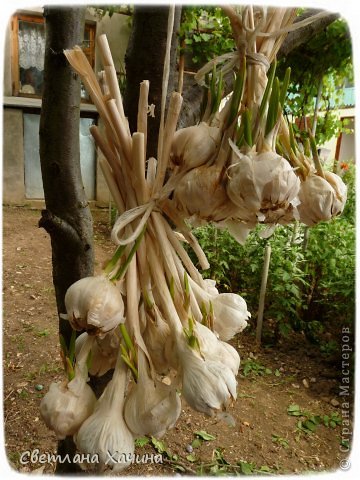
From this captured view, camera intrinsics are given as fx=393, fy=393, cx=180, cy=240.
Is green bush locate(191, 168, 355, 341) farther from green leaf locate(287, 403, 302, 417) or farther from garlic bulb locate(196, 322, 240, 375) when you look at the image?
garlic bulb locate(196, 322, 240, 375)

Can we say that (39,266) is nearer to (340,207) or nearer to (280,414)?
(280,414)

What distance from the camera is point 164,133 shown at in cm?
45

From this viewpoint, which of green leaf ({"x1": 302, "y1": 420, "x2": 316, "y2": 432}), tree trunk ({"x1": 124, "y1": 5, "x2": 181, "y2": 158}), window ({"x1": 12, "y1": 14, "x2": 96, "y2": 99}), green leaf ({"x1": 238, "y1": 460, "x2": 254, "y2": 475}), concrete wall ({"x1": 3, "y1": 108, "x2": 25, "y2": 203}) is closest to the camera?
tree trunk ({"x1": 124, "y1": 5, "x2": 181, "y2": 158})

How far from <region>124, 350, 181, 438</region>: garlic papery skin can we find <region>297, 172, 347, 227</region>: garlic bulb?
0.81 feet

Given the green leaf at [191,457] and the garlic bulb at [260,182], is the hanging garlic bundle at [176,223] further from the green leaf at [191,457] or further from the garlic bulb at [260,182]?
the green leaf at [191,457]

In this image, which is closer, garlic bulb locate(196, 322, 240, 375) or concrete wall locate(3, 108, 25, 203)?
garlic bulb locate(196, 322, 240, 375)

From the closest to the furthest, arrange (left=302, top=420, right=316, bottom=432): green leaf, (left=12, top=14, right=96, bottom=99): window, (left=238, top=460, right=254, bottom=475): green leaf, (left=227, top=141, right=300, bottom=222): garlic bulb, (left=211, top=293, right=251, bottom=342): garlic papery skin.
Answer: (left=227, top=141, right=300, bottom=222): garlic bulb < (left=211, top=293, right=251, bottom=342): garlic papery skin < (left=238, top=460, right=254, bottom=475): green leaf < (left=302, top=420, right=316, bottom=432): green leaf < (left=12, top=14, right=96, bottom=99): window

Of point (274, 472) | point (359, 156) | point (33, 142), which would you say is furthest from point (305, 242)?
point (33, 142)

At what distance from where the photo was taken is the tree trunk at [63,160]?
2.19 feet

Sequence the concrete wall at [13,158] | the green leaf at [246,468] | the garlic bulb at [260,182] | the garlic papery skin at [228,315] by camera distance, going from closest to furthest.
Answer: the garlic bulb at [260,182]
the garlic papery skin at [228,315]
the green leaf at [246,468]
the concrete wall at [13,158]

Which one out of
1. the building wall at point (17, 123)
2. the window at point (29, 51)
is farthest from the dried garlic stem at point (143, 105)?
the building wall at point (17, 123)

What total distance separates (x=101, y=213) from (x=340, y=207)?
4.08 metres

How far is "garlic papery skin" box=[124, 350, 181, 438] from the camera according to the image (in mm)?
393

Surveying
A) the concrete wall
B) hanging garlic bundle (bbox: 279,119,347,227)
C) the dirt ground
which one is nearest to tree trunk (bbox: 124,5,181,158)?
hanging garlic bundle (bbox: 279,119,347,227)
